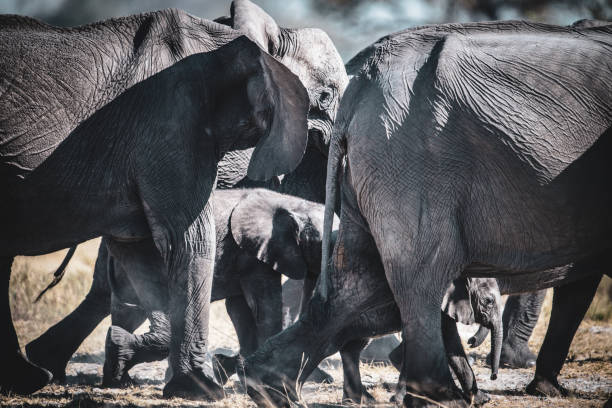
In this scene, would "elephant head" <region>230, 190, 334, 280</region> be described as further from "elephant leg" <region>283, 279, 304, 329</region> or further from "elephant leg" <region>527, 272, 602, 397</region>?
"elephant leg" <region>527, 272, 602, 397</region>

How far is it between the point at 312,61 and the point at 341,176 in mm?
2007

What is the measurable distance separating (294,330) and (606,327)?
4.31 meters

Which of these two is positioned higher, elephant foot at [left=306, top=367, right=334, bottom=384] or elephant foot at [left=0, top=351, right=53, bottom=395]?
elephant foot at [left=0, top=351, right=53, bottom=395]

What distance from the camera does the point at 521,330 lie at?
568cm

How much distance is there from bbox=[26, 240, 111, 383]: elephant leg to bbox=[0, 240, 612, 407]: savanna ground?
0.16m

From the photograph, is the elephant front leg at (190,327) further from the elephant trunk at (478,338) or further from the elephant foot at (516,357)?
the elephant foot at (516,357)

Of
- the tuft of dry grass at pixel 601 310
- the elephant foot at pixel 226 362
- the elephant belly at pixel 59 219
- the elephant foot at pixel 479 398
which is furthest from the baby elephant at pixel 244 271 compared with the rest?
the tuft of dry grass at pixel 601 310

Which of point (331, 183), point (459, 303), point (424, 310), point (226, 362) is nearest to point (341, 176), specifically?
point (331, 183)

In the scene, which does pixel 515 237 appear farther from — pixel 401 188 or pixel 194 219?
pixel 194 219

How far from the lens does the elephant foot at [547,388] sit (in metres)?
4.38

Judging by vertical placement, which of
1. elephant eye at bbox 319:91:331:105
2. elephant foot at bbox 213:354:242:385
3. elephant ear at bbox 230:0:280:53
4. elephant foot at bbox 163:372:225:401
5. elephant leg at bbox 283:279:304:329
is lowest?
elephant foot at bbox 163:372:225:401

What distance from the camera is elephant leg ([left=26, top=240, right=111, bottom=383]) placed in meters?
5.09

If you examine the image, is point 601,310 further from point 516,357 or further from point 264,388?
point 264,388

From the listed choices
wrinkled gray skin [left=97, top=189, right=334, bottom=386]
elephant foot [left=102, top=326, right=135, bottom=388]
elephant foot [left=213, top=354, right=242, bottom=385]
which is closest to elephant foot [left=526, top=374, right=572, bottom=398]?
wrinkled gray skin [left=97, top=189, right=334, bottom=386]
